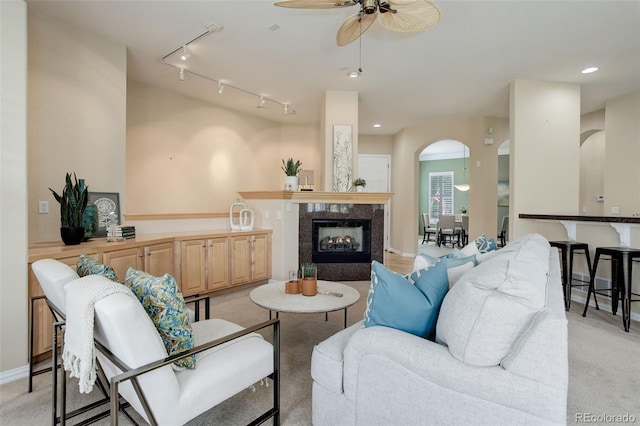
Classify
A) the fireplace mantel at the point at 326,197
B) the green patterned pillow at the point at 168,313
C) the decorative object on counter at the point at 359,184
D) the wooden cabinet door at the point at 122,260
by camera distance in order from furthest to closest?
1. the decorative object on counter at the point at 359,184
2. the fireplace mantel at the point at 326,197
3. the wooden cabinet door at the point at 122,260
4. the green patterned pillow at the point at 168,313

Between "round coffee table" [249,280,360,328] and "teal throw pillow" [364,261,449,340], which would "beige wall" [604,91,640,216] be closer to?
"round coffee table" [249,280,360,328]

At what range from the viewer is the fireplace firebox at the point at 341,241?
4.76m

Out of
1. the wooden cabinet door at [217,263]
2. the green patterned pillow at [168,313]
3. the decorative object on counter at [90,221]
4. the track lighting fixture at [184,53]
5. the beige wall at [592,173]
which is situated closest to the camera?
the green patterned pillow at [168,313]

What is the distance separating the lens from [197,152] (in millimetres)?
5078

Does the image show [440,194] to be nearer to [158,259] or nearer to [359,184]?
[359,184]

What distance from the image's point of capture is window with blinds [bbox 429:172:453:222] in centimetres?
1073

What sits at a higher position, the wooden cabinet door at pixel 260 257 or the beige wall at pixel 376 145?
the beige wall at pixel 376 145

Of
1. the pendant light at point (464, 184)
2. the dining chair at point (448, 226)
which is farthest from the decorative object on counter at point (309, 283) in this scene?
the pendant light at point (464, 184)

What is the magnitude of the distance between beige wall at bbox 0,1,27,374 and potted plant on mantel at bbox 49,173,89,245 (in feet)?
1.80

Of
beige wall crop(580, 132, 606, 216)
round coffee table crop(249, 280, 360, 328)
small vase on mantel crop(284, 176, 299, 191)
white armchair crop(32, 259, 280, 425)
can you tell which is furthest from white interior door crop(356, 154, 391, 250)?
white armchair crop(32, 259, 280, 425)

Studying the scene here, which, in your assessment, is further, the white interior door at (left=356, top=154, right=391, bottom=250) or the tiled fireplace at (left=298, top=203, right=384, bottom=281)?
the white interior door at (left=356, top=154, right=391, bottom=250)

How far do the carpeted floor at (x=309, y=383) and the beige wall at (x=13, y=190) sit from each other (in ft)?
1.02

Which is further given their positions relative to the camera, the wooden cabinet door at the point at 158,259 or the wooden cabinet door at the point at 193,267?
the wooden cabinet door at the point at 193,267

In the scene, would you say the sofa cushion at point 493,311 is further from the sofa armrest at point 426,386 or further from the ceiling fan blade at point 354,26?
the ceiling fan blade at point 354,26
